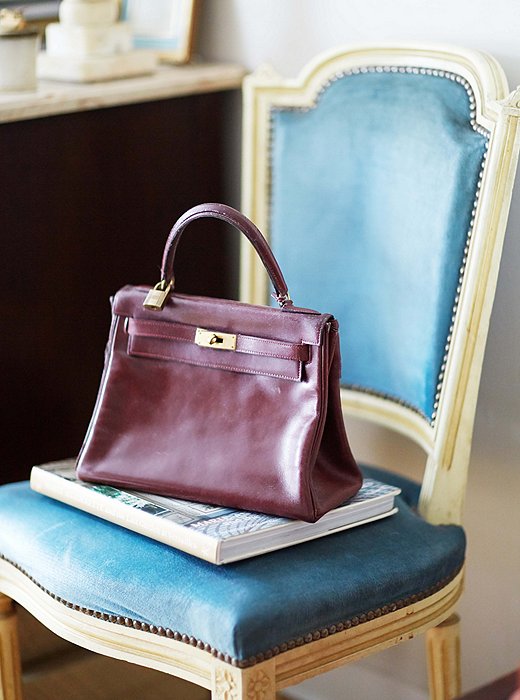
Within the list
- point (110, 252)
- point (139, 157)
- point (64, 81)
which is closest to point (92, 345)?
point (110, 252)

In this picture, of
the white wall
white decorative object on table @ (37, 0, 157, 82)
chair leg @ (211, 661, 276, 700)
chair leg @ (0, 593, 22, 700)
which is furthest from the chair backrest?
chair leg @ (0, 593, 22, 700)

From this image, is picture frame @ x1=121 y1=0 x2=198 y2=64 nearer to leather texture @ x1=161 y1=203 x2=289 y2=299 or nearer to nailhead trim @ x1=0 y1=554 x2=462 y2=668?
leather texture @ x1=161 y1=203 x2=289 y2=299

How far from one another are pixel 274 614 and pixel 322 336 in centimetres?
30

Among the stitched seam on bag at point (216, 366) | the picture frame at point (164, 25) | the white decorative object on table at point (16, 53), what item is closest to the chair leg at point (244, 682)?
the stitched seam on bag at point (216, 366)

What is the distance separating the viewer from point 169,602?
1157 mm

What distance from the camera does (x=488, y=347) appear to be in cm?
156

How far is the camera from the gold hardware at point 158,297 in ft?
4.29

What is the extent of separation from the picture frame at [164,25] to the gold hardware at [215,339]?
702 millimetres

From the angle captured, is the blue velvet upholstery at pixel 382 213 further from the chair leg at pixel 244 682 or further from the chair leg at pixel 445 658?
the chair leg at pixel 244 682

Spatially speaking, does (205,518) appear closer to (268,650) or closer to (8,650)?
(268,650)

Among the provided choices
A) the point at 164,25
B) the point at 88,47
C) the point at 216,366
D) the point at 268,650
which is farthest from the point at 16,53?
the point at 268,650

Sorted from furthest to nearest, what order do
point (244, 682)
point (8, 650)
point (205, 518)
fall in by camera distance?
point (8, 650), point (205, 518), point (244, 682)

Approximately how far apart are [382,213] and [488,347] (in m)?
0.25

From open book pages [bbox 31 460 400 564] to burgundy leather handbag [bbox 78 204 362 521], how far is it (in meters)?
0.02
